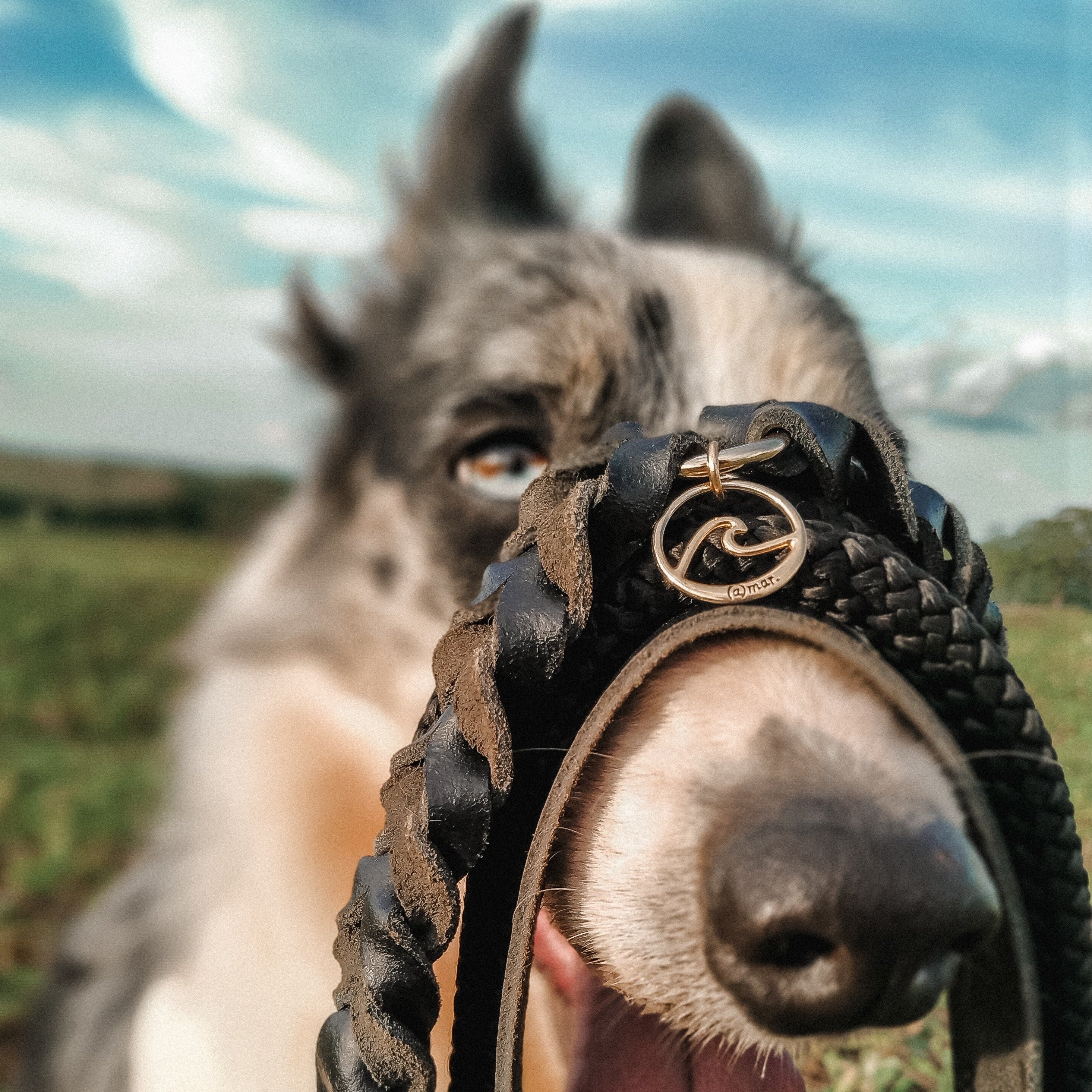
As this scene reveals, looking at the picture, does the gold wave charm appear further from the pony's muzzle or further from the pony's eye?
the pony's eye

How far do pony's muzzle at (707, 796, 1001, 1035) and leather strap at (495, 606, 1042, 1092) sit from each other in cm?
8

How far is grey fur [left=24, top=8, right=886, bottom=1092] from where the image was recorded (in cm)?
153

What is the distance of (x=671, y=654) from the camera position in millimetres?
818

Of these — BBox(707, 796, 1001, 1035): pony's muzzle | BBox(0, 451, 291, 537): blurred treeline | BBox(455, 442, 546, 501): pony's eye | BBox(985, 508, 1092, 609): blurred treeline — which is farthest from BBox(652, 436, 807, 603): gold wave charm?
BBox(0, 451, 291, 537): blurred treeline

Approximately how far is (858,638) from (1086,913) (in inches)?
13.0

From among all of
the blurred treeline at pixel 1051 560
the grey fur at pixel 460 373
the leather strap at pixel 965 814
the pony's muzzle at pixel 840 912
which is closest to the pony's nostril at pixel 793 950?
the pony's muzzle at pixel 840 912

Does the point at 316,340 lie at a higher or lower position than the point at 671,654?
higher

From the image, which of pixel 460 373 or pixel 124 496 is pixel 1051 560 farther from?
pixel 124 496

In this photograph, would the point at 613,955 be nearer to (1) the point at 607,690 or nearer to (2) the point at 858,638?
(1) the point at 607,690

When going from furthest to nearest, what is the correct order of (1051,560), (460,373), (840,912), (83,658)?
(83,658), (460,373), (1051,560), (840,912)

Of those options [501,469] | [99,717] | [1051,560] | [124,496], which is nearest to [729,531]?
[1051,560]

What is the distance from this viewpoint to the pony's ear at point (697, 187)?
213 cm

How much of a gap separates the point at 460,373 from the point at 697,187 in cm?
93

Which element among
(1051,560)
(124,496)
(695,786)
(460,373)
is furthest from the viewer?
(124,496)
